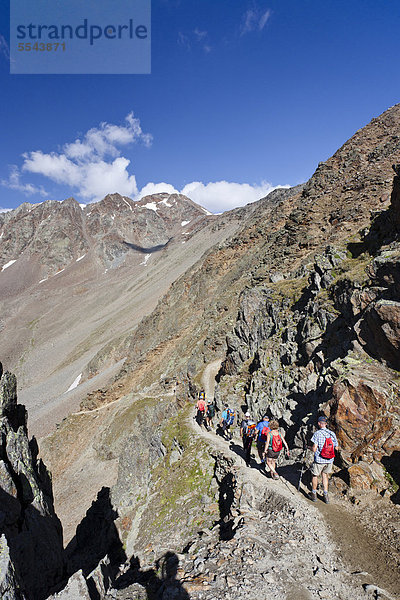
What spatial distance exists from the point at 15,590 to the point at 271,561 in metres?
6.10

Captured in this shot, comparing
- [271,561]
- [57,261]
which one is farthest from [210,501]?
[57,261]

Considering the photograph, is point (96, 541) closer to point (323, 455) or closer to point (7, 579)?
point (7, 579)

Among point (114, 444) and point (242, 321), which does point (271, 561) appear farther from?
→ point (114, 444)

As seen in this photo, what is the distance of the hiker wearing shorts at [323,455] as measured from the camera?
9078mm

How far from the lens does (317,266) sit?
1942cm

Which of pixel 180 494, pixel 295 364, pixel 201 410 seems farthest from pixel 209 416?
pixel 295 364

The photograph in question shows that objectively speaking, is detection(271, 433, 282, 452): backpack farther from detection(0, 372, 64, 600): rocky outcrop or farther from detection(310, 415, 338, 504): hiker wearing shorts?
detection(0, 372, 64, 600): rocky outcrop

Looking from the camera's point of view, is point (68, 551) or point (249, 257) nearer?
point (68, 551)

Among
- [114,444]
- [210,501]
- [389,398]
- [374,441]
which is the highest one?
[389,398]

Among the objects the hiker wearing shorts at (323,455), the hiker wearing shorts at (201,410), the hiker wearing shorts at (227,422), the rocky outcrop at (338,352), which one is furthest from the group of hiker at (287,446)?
the hiker wearing shorts at (201,410)

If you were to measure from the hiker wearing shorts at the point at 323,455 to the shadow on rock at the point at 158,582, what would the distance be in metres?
4.45

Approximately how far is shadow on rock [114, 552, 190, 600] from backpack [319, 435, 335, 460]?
4923 millimetres

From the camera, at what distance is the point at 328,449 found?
357 inches

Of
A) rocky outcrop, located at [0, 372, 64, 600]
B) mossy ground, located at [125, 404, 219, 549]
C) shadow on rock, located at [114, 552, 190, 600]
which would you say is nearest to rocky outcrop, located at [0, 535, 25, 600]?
shadow on rock, located at [114, 552, 190, 600]
